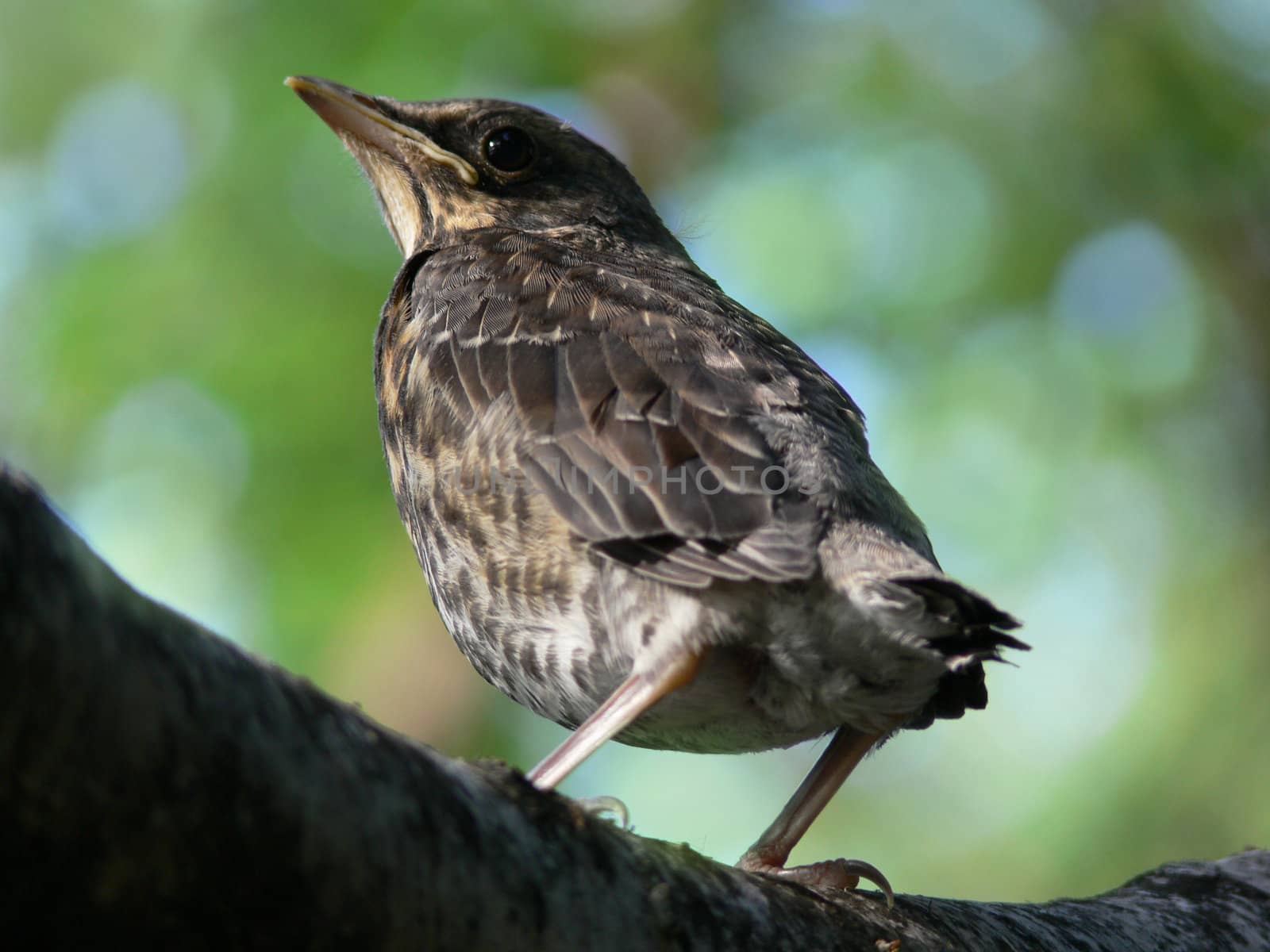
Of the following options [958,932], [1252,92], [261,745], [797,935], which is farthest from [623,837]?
[1252,92]

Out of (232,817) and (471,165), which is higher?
(471,165)

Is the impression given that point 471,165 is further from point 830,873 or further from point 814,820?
point 830,873

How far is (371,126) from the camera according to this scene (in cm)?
558

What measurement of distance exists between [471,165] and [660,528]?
267 cm

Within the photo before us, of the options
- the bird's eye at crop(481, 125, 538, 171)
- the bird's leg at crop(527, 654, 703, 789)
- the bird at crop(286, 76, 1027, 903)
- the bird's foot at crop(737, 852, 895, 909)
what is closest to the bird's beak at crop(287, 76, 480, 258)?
the bird's eye at crop(481, 125, 538, 171)

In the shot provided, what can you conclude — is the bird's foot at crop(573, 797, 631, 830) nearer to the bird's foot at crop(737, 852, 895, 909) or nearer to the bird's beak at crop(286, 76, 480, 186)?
the bird's foot at crop(737, 852, 895, 909)

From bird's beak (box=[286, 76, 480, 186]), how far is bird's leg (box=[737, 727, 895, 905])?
289 cm

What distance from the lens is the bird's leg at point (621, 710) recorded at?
3.49 m

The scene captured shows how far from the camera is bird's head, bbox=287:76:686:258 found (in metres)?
5.52

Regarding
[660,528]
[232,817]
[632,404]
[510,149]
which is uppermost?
[510,149]

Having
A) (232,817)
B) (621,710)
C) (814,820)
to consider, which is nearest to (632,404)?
(621,710)

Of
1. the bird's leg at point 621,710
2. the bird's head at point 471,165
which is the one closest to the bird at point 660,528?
the bird's leg at point 621,710

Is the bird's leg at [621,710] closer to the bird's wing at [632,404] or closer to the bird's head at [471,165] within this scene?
the bird's wing at [632,404]

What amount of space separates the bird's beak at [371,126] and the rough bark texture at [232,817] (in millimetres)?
3553
